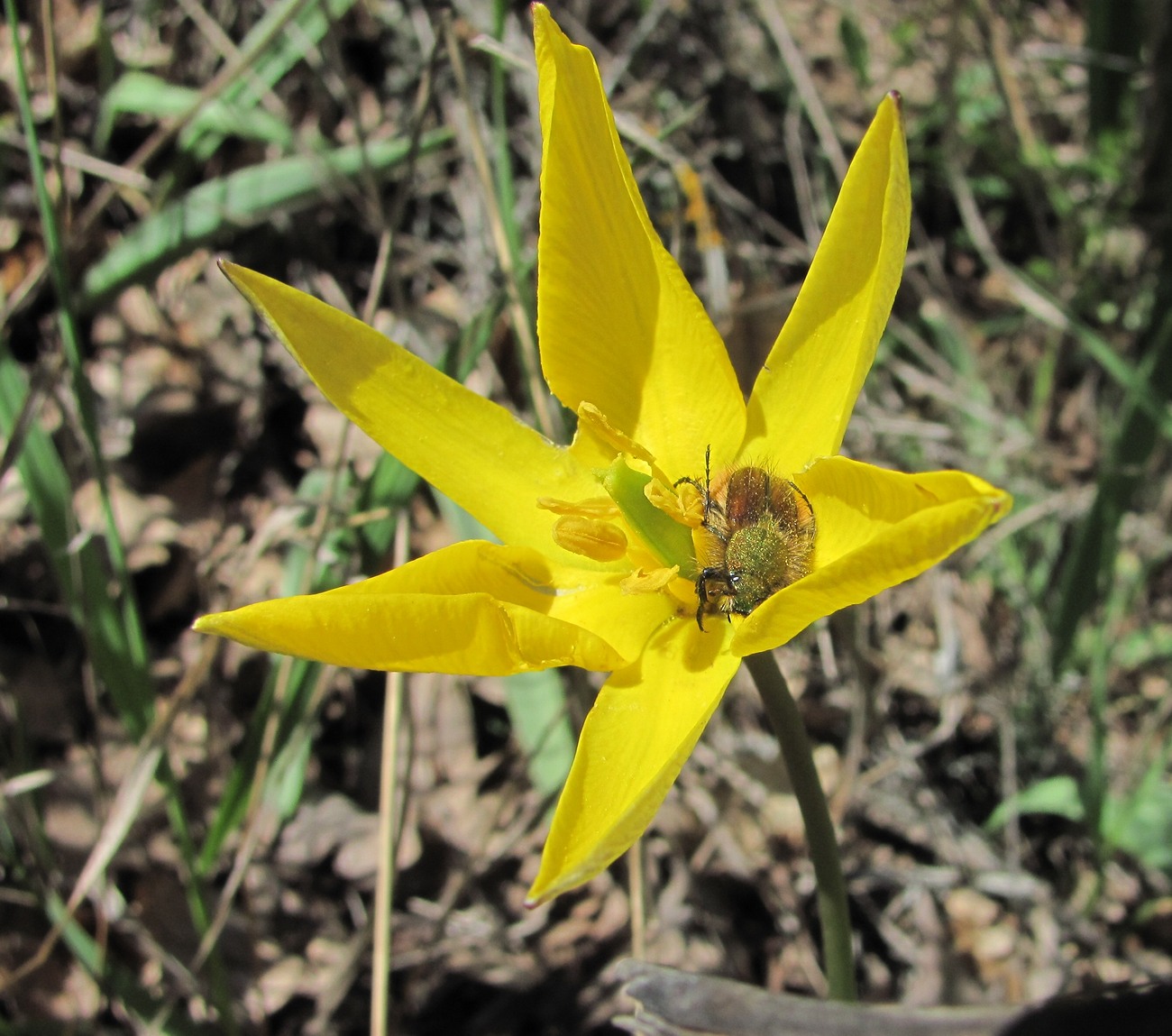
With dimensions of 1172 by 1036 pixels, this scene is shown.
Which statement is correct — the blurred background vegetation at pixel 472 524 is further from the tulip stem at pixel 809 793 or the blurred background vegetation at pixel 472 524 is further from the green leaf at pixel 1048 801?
the tulip stem at pixel 809 793

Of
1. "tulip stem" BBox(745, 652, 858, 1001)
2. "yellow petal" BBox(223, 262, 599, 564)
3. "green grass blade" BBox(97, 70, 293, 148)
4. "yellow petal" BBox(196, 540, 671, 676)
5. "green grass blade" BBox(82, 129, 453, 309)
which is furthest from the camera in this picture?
"green grass blade" BBox(97, 70, 293, 148)

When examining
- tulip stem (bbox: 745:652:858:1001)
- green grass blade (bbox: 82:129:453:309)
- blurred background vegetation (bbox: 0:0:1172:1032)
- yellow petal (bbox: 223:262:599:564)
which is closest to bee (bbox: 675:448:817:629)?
tulip stem (bbox: 745:652:858:1001)

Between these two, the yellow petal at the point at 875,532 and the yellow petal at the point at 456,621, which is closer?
the yellow petal at the point at 875,532

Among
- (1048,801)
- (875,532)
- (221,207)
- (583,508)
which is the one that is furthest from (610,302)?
(221,207)

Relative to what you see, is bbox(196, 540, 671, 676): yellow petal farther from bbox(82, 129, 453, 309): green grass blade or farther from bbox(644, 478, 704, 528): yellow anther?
bbox(82, 129, 453, 309): green grass blade

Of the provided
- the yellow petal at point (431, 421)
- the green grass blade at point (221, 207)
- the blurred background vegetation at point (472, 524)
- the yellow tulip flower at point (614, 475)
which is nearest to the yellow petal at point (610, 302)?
the yellow tulip flower at point (614, 475)

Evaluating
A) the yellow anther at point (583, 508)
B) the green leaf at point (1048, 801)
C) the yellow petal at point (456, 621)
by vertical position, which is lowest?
the green leaf at point (1048, 801)

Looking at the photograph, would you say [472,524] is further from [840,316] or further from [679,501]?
[840,316]
